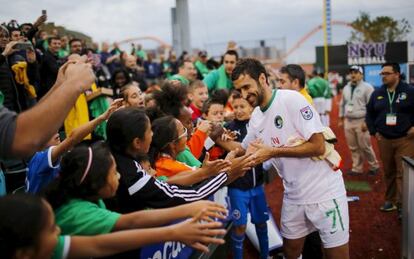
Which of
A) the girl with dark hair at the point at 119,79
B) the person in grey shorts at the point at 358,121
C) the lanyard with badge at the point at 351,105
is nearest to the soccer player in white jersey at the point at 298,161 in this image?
the girl with dark hair at the point at 119,79

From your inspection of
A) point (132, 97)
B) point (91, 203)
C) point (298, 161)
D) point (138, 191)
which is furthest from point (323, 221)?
point (132, 97)

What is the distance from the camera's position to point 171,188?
→ 95.2 inches

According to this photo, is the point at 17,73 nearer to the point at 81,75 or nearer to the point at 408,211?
the point at 81,75

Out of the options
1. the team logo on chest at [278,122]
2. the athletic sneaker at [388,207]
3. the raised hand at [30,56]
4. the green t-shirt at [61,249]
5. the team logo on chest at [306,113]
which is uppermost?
the raised hand at [30,56]

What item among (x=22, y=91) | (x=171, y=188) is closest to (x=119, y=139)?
(x=171, y=188)

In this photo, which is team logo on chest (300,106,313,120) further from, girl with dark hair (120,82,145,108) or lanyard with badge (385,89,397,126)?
lanyard with badge (385,89,397,126)

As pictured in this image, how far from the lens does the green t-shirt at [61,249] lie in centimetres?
→ 168

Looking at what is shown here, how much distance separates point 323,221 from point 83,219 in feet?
6.57

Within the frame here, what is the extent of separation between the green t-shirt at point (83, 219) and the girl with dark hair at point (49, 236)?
0.34 ft

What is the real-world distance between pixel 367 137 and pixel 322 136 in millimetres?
5753

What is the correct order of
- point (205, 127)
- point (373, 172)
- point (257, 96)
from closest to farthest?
point (257, 96) → point (205, 127) → point (373, 172)

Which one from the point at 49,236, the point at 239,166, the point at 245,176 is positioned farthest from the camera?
the point at 245,176

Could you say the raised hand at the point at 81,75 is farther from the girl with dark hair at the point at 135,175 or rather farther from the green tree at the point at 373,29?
the green tree at the point at 373,29

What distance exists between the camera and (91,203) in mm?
1960
